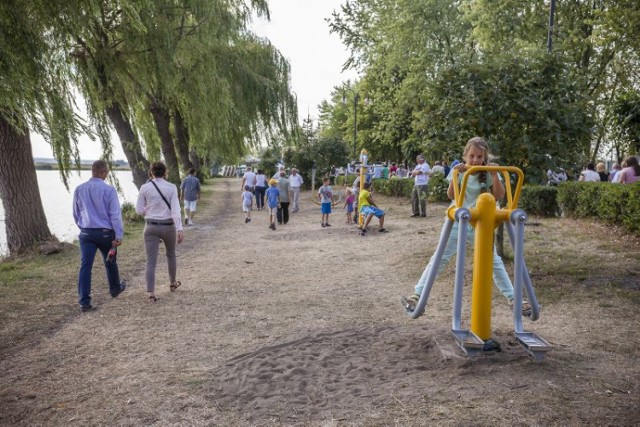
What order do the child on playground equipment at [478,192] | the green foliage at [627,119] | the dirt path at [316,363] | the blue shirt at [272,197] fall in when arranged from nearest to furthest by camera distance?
1. the dirt path at [316,363]
2. the child on playground equipment at [478,192]
3. the green foliage at [627,119]
4. the blue shirt at [272,197]

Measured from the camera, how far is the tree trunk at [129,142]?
570 inches

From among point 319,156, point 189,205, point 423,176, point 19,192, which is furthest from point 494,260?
point 319,156

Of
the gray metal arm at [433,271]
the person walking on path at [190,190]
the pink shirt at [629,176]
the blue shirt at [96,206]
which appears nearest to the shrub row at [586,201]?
the pink shirt at [629,176]

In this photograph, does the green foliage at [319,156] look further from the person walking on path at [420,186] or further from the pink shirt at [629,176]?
the pink shirt at [629,176]

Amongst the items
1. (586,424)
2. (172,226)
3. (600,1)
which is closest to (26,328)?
(172,226)

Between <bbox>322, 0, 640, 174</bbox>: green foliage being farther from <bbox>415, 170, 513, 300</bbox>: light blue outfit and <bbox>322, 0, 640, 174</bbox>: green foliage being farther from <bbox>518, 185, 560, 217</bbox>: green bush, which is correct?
<bbox>415, 170, 513, 300</bbox>: light blue outfit

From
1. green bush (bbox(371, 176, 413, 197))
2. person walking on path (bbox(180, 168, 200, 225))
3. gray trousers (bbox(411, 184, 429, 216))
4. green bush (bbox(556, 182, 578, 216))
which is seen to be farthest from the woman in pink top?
green bush (bbox(371, 176, 413, 197))

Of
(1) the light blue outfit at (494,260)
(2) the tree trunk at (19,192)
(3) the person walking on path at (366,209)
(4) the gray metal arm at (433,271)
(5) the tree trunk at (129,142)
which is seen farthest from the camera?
(5) the tree trunk at (129,142)

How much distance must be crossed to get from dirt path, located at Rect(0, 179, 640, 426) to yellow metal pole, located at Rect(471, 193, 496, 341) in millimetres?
293

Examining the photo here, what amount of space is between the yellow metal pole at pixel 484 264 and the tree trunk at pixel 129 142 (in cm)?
1166

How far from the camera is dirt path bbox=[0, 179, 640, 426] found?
3.62m

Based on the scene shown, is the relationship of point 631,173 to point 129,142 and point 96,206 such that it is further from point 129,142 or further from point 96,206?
point 129,142

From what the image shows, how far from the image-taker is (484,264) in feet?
14.3

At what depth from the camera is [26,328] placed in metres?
6.05
